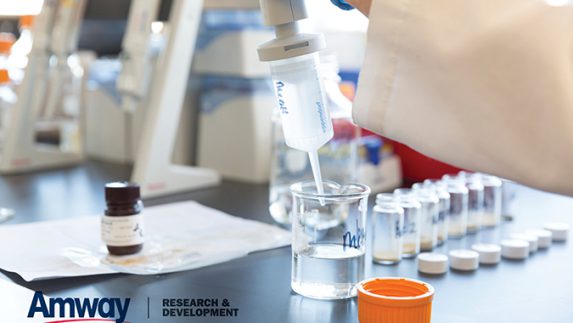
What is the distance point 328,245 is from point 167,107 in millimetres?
708

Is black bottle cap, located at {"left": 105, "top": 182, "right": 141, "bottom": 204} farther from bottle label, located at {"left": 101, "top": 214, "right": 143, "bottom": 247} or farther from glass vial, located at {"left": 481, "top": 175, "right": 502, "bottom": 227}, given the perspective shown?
glass vial, located at {"left": 481, "top": 175, "right": 502, "bottom": 227}

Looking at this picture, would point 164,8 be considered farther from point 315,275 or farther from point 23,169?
point 315,275

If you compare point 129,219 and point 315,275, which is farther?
point 129,219

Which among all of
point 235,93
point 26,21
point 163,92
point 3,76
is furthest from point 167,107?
point 26,21

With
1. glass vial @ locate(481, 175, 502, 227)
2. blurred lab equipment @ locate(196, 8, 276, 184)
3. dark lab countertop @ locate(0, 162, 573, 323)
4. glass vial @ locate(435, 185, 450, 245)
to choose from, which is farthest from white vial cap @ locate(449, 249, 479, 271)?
blurred lab equipment @ locate(196, 8, 276, 184)

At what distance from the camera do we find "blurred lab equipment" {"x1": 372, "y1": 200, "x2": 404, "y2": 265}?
40.2 inches

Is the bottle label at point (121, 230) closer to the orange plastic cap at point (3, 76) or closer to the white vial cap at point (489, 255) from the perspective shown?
the white vial cap at point (489, 255)

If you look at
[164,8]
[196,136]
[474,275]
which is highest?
[164,8]

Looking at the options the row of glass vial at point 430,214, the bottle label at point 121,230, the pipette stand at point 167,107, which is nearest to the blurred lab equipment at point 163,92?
the pipette stand at point 167,107

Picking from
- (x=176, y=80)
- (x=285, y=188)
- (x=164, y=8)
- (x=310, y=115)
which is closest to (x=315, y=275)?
(x=310, y=115)

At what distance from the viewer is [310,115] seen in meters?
0.79

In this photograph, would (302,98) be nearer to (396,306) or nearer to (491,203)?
(396,306)

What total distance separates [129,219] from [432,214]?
0.45 metres

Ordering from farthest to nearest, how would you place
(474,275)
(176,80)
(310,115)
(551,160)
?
(176,80) → (474,275) → (310,115) → (551,160)
